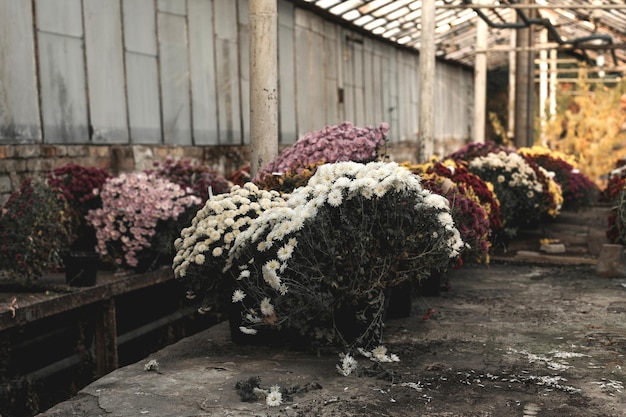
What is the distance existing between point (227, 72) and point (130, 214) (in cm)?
508

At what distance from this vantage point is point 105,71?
28.4ft

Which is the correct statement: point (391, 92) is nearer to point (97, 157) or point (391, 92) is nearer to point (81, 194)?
point (97, 157)

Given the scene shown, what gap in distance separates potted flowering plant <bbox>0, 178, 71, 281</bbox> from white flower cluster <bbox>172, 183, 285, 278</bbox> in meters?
1.66

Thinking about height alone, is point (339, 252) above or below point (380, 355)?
above

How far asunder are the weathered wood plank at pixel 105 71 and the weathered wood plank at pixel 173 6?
0.96 m

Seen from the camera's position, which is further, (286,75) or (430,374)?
(286,75)

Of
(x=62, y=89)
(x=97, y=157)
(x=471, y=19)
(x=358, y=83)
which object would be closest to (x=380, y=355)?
(x=62, y=89)

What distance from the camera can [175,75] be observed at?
10.1 meters

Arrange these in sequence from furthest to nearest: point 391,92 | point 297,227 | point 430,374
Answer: point 391,92
point 297,227
point 430,374

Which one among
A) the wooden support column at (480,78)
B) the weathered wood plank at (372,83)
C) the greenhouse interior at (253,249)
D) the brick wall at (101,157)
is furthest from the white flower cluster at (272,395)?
the weathered wood plank at (372,83)

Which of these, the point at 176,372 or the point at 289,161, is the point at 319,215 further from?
the point at 289,161

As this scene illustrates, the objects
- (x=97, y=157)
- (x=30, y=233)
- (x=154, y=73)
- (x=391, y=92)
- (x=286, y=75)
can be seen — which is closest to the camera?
(x=30, y=233)

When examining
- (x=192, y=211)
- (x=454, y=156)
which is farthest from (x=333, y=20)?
(x=192, y=211)

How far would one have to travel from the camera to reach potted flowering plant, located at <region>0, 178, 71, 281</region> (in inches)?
227
